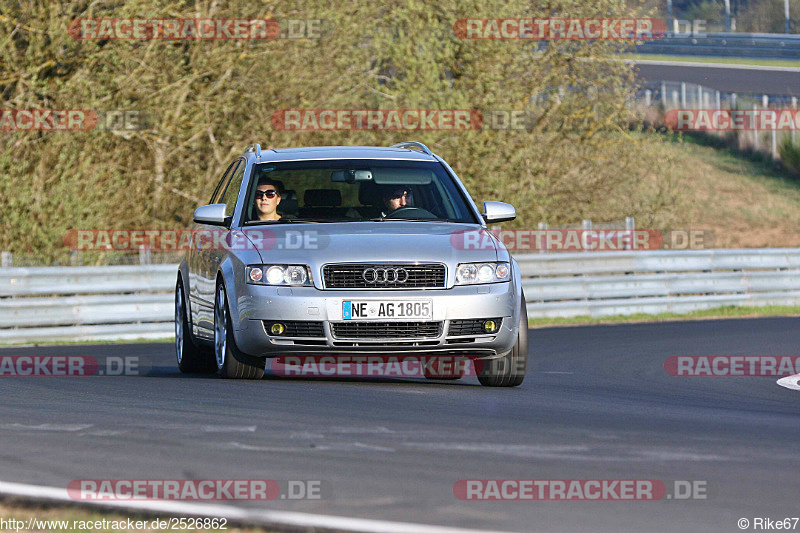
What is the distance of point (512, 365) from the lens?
1018 centimetres

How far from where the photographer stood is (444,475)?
5.98 meters

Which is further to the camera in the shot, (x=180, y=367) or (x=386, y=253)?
(x=180, y=367)

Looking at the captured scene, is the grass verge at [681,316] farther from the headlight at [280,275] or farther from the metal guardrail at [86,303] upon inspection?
the headlight at [280,275]

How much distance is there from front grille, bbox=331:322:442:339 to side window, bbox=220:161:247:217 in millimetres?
1822

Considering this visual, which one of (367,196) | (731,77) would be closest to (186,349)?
(367,196)

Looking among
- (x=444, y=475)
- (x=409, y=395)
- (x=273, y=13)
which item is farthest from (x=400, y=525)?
(x=273, y=13)

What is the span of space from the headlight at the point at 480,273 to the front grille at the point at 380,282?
5.4 inches

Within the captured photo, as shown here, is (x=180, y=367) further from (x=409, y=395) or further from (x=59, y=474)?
(x=59, y=474)

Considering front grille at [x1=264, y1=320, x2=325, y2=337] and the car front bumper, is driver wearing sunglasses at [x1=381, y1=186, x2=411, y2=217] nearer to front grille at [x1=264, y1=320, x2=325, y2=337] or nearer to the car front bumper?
the car front bumper

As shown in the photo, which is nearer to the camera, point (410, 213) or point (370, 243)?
point (370, 243)

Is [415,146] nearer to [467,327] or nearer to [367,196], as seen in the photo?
[367,196]

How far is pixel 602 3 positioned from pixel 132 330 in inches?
630

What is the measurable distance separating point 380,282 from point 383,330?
12.9 inches

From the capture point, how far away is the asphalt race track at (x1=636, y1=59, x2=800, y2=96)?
173ft
